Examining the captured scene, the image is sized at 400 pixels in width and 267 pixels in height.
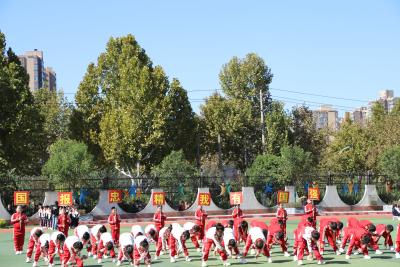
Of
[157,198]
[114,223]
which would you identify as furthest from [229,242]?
[157,198]

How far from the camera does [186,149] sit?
179 feet

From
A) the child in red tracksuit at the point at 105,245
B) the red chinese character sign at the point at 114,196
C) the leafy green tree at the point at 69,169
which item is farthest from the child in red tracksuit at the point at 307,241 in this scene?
the leafy green tree at the point at 69,169

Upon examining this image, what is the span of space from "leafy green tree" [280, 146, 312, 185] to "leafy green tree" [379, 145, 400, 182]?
6441 mm

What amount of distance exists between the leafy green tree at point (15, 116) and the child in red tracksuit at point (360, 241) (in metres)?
28.2

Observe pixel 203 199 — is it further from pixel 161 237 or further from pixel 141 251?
pixel 141 251

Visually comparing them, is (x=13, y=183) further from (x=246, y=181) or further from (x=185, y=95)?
(x=185, y=95)

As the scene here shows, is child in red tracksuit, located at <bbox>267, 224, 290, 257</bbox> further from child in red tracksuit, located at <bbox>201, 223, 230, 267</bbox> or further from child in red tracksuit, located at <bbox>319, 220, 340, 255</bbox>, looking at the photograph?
child in red tracksuit, located at <bbox>201, 223, 230, 267</bbox>

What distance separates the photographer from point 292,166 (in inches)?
1779

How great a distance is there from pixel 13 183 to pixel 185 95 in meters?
18.8

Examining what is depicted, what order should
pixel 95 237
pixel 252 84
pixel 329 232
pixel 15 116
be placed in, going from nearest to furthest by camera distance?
pixel 329 232 → pixel 95 237 → pixel 15 116 → pixel 252 84

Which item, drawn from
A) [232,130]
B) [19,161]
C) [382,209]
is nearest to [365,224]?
[382,209]

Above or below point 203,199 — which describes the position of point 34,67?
above

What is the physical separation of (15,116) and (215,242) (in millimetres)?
28545

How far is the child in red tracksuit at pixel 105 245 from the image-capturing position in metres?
18.6
